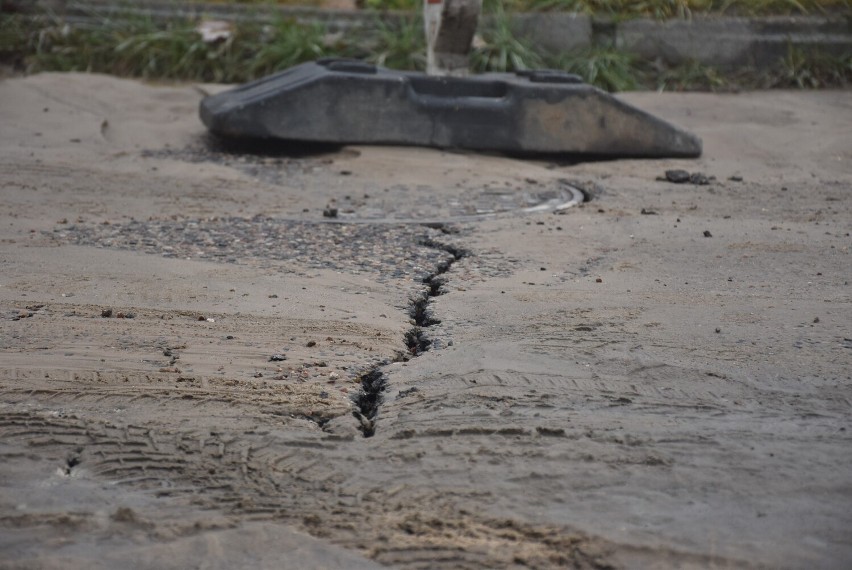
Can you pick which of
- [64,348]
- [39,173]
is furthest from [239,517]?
[39,173]

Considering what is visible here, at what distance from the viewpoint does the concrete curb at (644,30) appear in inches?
354

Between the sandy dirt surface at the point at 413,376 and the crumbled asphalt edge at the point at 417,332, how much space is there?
0.05 feet

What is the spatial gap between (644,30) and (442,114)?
10.2 ft

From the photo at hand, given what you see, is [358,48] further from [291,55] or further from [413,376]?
[413,376]

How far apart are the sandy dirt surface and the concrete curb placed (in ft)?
11.6

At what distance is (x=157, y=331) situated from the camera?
3398 millimetres

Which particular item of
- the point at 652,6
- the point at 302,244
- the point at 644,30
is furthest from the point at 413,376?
the point at 652,6

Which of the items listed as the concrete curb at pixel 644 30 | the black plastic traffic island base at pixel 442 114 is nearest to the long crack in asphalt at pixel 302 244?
the black plastic traffic island base at pixel 442 114

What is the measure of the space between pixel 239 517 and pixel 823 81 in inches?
312

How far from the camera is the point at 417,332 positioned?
11.7ft

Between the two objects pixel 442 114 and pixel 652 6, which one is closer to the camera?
pixel 442 114

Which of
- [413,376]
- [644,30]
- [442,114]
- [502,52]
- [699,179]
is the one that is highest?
[644,30]

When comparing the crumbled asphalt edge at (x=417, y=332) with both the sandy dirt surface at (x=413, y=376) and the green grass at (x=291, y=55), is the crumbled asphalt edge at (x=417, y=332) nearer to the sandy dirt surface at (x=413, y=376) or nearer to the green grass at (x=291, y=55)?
the sandy dirt surface at (x=413, y=376)

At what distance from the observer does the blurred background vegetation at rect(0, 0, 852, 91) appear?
864 cm
